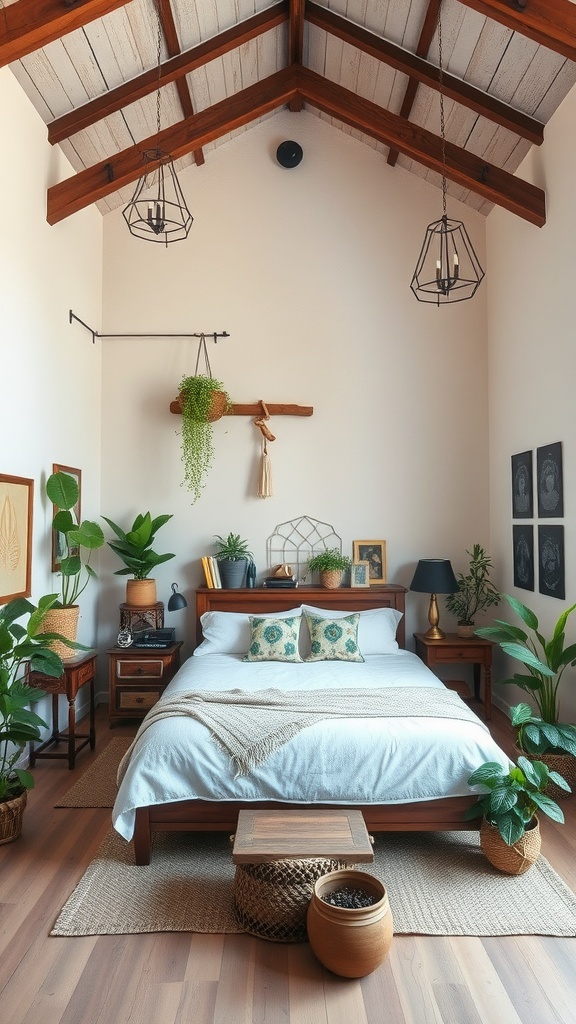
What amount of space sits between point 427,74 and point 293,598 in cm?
367

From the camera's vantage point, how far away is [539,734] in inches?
140

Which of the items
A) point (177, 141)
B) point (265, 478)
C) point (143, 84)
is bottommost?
point (265, 478)

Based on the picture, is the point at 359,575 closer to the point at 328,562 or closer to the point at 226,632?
the point at 328,562

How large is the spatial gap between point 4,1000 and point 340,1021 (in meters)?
1.05

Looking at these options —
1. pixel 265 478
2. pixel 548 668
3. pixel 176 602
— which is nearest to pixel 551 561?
pixel 548 668

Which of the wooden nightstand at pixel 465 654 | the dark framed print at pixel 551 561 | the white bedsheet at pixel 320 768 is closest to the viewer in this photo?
the white bedsheet at pixel 320 768

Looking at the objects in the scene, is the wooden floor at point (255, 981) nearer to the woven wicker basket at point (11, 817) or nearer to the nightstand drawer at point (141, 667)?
the woven wicker basket at point (11, 817)

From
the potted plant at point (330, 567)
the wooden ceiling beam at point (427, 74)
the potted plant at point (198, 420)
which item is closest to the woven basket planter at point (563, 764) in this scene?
the potted plant at point (330, 567)

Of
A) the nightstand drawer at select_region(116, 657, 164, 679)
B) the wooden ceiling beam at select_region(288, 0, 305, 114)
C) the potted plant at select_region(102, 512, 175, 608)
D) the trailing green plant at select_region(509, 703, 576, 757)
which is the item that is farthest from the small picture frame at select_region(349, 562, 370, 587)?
the wooden ceiling beam at select_region(288, 0, 305, 114)

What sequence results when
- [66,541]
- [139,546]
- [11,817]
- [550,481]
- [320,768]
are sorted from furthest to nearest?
[139,546] < [66,541] < [550,481] < [11,817] < [320,768]

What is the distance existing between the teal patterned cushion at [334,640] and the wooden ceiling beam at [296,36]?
4.05 meters

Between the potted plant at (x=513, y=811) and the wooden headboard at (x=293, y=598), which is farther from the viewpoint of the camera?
the wooden headboard at (x=293, y=598)

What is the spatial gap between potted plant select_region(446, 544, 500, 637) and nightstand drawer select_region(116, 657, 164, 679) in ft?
7.34

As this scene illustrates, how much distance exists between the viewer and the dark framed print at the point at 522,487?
473 centimetres
